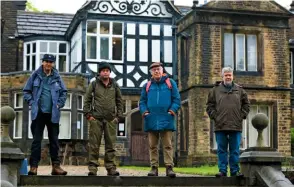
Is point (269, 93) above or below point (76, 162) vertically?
above

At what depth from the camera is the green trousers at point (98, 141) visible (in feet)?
33.2

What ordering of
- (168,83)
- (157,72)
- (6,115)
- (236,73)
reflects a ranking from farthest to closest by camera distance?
(236,73)
(168,83)
(157,72)
(6,115)

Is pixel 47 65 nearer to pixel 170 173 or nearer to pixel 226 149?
pixel 170 173

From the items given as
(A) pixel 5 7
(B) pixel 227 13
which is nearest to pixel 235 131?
(B) pixel 227 13

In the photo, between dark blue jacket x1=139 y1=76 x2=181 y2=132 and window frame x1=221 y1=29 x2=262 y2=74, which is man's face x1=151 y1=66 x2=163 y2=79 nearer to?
dark blue jacket x1=139 y1=76 x2=181 y2=132

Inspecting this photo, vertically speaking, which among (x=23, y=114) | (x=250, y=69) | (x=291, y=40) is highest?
(x=291, y=40)

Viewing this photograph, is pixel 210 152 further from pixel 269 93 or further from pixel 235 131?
pixel 235 131

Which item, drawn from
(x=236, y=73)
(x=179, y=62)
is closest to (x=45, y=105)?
(x=236, y=73)

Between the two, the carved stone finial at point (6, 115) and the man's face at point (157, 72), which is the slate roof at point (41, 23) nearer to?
the man's face at point (157, 72)

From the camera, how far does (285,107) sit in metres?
24.3

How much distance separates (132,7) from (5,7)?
837 cm

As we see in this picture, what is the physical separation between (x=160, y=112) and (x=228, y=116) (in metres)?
1.13

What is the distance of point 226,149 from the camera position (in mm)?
10281

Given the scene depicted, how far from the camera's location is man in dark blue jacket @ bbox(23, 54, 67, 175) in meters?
9.91
